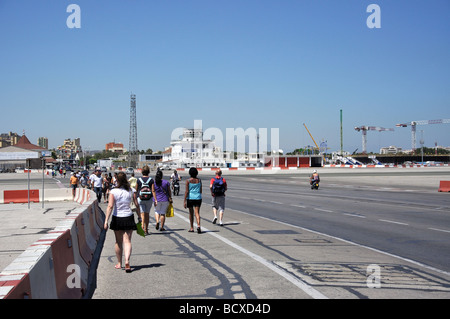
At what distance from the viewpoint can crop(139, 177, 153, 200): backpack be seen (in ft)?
43.1

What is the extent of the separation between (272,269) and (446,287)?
281cm

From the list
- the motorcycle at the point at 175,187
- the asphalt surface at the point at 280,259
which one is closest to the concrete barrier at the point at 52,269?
the asphalt surface at the point at 280,259

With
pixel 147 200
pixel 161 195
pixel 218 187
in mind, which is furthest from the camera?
pixel 218 187

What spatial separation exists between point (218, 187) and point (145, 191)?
2428 millimetres

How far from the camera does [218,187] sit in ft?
47.7

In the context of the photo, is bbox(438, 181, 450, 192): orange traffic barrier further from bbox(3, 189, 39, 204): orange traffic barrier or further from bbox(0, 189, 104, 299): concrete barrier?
bbox(0, 189, 104, 299): concrete barrier

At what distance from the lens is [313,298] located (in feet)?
21.0

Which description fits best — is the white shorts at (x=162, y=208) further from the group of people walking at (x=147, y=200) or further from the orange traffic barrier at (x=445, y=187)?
the orange traffic barrier at (x=445, y=187)

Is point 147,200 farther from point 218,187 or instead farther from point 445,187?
point 445,187

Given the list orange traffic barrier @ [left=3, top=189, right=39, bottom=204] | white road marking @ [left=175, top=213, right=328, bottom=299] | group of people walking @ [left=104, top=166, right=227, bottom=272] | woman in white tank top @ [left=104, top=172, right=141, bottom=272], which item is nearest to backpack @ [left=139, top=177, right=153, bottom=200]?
group of people walking @ [left=104, top=166, right=227, bottom=272]

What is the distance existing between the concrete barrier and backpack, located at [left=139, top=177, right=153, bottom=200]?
3.75 meters

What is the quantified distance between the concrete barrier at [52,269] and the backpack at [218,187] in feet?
18.8

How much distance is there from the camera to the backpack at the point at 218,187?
14.5m

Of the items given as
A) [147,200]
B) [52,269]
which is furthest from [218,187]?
[52,269]
